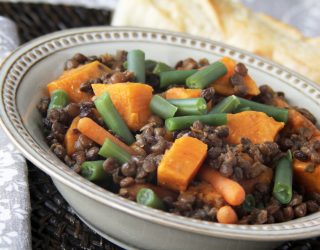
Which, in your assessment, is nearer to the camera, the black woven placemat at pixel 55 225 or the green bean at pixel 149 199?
the green bean at pixel 149 199

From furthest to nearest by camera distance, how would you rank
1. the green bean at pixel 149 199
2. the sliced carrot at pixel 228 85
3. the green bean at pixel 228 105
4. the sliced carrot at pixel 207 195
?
the sliced carrot at pixel 228 85 < the green bean at pixel 228 105 < the sliced carrot at pixel 207 195 < the green bean at pixel 149 199

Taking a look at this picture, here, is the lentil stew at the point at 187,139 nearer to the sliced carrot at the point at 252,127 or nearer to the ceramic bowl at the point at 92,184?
the sliced carrot at the point at 252,127

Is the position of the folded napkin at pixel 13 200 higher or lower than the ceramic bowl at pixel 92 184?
lower

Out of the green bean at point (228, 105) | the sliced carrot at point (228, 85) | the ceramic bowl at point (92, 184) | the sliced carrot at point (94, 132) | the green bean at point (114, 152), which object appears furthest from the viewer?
the sliced carrot at point (228, 85)

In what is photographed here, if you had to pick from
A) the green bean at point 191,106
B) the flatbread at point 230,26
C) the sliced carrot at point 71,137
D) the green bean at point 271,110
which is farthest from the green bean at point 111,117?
the flatbread at point 230,26

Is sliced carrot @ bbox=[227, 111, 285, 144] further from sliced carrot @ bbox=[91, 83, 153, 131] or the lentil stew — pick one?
sliced carrot @ bbox=[91, 83, 153, 131]

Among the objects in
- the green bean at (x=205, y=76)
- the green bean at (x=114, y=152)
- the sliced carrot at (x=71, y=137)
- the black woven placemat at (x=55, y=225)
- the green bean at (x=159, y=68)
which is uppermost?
the green bean at (x=205, y=76)

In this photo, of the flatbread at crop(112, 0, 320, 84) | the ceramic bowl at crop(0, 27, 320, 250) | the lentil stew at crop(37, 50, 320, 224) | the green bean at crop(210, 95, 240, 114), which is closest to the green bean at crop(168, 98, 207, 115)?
the lentil stew at crop(37, 50, 320, 224)

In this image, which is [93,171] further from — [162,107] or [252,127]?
[252,127]

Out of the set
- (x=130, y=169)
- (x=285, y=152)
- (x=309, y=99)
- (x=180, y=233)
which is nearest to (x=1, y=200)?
(x=130, y=169)
